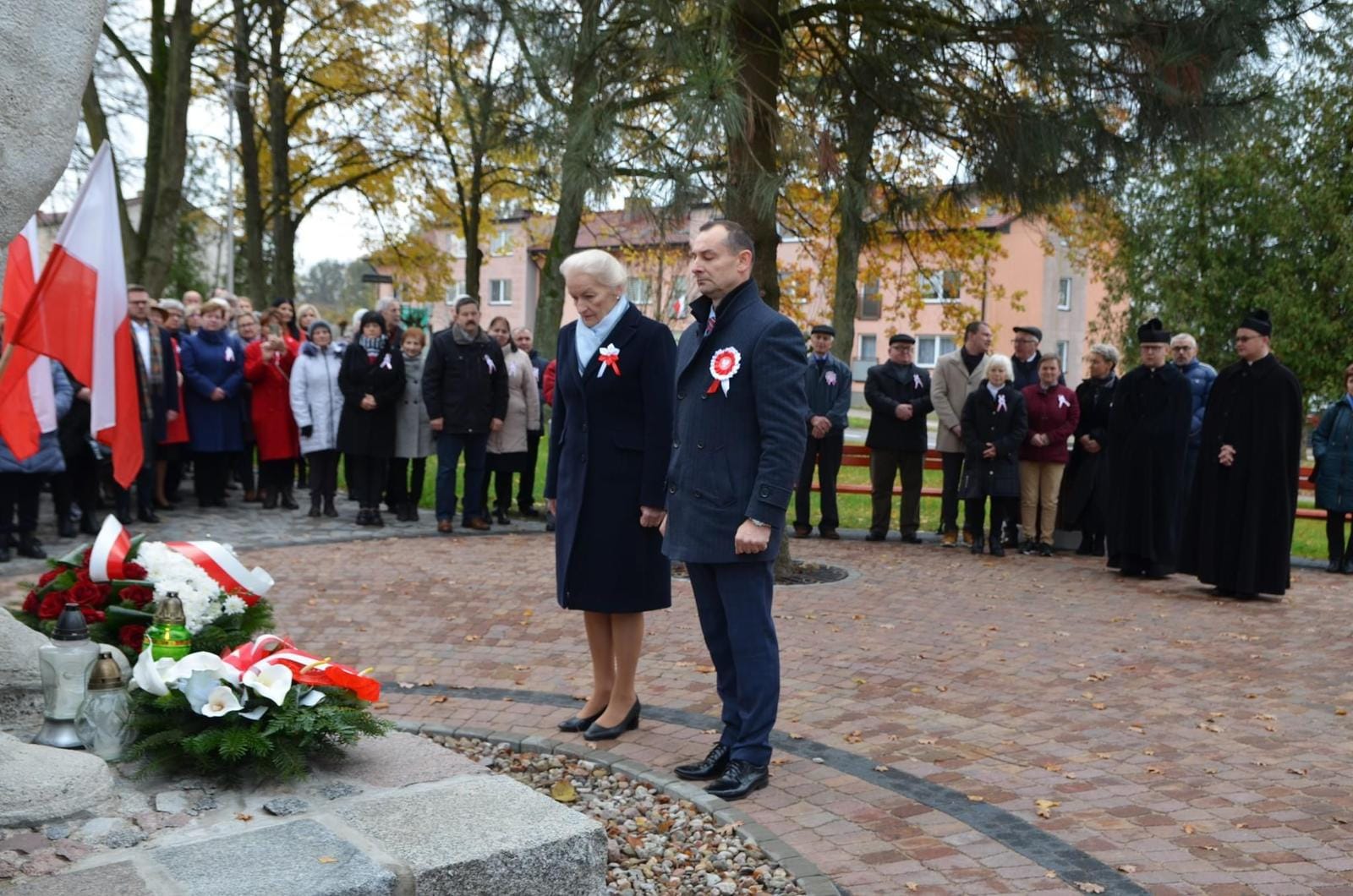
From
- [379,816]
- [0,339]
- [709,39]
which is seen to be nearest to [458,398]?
[709,39]

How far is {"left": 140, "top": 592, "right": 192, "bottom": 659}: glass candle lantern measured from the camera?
4.38m

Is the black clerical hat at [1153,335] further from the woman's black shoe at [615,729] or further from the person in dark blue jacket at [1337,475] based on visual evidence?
the woman's black shoe at [615,729]

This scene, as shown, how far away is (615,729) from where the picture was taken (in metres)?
5.54

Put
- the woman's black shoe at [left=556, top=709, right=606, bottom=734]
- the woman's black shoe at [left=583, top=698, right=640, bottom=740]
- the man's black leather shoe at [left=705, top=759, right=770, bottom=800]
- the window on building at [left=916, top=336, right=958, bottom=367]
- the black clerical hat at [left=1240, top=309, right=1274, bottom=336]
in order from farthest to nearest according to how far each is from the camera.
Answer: the window on building at [left=916, top=336, right=958, bottom=367] → the black clerical hat at [left=1240, top=309, right=1274, bottom=336] → the woman's black shoe at [left=556, top=709, right=606, bottom=734] → the woman's black shoe at [left=583, top=698, right=640, bottom=740] → the man's black leather shoe at [left=705, top=759, right=770, bottom=800]

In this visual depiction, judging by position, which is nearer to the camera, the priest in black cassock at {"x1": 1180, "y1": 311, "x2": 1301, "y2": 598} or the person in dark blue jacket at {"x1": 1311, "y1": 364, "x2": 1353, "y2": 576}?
the priest in black cassock at {"x1": 1180, "y1": 311, "x2": 1301, "y2": 598}

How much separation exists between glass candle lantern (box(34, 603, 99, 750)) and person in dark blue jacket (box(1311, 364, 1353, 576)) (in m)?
11.0

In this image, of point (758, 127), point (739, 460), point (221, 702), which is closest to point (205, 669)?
point (221, 702)

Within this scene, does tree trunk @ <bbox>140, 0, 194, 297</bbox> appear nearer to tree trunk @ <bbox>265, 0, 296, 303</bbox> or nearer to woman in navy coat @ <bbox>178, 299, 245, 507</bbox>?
tree trunk @ <bbox>265, 0, 296, 303</bbox>

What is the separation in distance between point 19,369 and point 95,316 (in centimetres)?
42

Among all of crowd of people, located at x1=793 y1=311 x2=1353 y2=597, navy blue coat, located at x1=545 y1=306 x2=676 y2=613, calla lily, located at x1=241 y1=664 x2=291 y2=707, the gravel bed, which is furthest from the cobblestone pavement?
calla lily, located at x1=241 y1=664 x2=291 y2=707

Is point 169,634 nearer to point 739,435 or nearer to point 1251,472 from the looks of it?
point 739,435

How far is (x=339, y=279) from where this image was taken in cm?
9131

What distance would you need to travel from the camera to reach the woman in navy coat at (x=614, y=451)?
5.33m

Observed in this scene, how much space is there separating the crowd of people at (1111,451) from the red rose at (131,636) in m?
7.76
